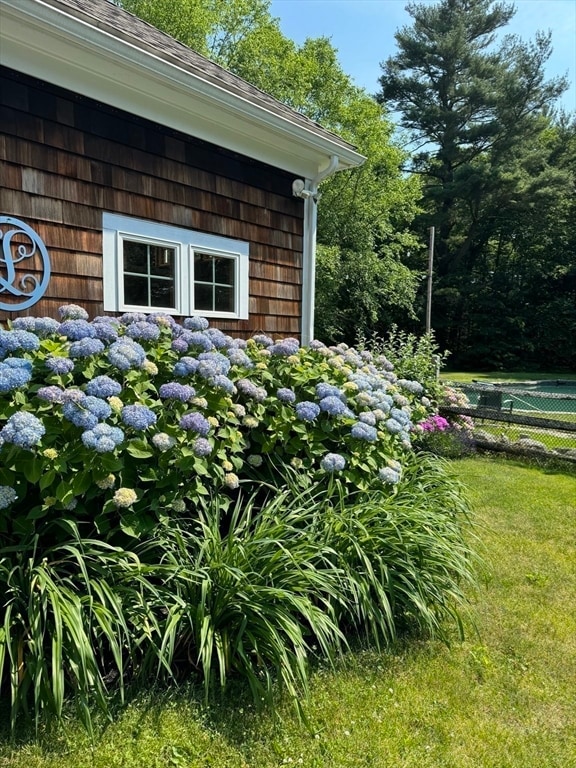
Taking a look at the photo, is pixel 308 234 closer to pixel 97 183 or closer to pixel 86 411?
pixel 97 183

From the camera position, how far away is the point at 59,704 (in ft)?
5.15

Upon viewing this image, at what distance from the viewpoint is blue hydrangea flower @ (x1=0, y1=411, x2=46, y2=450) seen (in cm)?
173

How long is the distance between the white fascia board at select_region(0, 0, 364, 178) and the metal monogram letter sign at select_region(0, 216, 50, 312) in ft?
3.46

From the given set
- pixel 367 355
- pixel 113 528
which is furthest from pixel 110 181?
pixel 113 528

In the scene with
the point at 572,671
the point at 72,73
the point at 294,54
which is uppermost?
the point at 294,54

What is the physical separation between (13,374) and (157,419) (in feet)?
1.92

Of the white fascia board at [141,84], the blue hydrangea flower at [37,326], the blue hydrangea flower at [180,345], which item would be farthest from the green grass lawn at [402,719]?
the white fascia board at [141,84]

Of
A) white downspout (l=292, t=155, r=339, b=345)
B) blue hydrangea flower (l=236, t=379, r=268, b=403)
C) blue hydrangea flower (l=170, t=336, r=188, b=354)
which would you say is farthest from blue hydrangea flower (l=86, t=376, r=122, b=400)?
white downspout (l=292, t=155, r=339, b=345)

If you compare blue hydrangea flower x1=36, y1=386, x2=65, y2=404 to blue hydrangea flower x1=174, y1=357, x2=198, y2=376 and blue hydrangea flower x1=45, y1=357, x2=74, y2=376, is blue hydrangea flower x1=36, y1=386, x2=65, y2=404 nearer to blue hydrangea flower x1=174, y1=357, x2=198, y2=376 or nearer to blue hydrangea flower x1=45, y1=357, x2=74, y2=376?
blue hydrangea flower x1=45, y1=357, x2=74, y2=376

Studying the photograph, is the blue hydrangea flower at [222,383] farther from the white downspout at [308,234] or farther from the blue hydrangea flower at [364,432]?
the white downspout at [308,234]

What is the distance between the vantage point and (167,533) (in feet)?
7.42

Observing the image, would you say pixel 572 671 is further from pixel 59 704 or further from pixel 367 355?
pixel 367 355

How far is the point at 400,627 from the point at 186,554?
3.69ft

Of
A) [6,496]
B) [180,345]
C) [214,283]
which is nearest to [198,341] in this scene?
[180,345]
